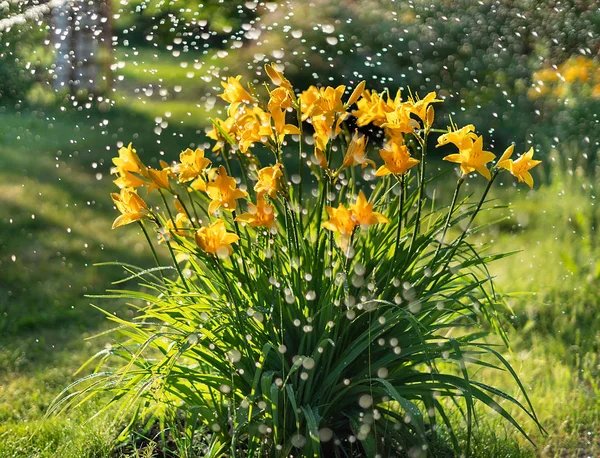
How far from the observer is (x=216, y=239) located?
167cm

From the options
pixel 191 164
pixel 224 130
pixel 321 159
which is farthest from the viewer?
pixel 224 130

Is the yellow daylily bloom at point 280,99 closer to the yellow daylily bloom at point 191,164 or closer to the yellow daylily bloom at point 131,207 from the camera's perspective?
the yellow daylily bloom at point 191,164

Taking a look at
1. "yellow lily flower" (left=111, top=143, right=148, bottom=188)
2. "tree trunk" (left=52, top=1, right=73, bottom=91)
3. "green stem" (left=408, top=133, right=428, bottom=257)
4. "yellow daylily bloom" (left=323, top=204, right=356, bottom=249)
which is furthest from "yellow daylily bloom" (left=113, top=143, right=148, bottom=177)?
"tree trunk" (left=52, top=1, right=73, bottom=91)

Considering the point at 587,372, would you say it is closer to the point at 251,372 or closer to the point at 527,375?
the point at 527,375

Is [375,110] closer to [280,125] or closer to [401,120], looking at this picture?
[401,120]

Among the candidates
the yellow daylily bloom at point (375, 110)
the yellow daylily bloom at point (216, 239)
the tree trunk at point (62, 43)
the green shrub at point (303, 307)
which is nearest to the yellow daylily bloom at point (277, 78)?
the green shrub at point (303, 307)

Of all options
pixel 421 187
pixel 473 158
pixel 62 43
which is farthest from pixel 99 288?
pixel 62 43

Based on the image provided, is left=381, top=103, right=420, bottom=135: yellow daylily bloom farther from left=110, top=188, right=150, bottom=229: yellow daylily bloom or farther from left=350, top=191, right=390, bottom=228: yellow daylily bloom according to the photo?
left=110, top=188, right=150, bottom=229: yellow daylily bloom

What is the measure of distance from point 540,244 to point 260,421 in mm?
2701

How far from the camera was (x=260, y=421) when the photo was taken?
190 cm

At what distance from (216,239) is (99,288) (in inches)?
94.5

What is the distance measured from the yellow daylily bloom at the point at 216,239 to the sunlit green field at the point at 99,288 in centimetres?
73

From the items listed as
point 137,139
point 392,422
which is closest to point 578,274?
point 392,422

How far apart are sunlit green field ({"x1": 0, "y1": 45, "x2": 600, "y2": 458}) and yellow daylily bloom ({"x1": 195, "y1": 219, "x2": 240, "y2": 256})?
0.73 meters
